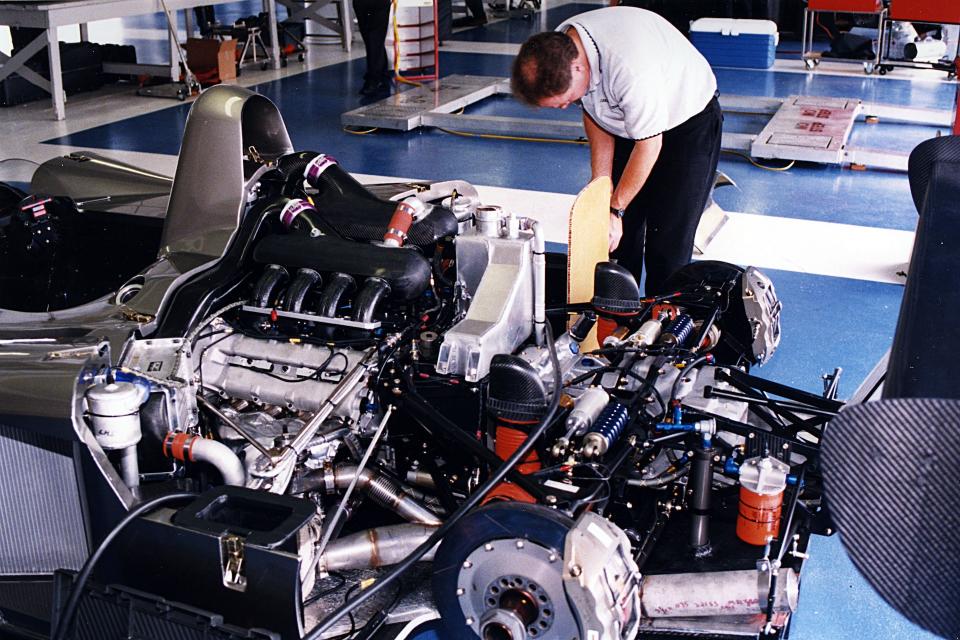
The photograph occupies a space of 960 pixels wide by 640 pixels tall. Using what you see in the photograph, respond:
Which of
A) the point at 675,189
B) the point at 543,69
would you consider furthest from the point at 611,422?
the point at 675,189

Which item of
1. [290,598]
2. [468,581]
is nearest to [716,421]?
[468,581]

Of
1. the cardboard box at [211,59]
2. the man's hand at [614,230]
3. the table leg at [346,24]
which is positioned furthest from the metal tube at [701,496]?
the table leg at [346,24]

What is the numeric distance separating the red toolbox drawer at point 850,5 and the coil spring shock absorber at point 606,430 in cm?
1075

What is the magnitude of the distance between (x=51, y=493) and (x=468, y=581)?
1.19 m

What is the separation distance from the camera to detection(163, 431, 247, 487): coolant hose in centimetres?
296

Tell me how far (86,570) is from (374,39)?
9.76m

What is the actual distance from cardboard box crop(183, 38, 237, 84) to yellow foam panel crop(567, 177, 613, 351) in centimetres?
920

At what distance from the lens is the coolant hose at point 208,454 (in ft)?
9.70

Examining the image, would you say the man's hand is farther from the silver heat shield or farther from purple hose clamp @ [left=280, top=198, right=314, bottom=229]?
purple hose clamp @ [left=280, top=198, right=314, bottom=229]

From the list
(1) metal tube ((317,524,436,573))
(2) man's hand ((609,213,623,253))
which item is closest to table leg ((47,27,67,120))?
(2) man's hand ((609,213,623,253))

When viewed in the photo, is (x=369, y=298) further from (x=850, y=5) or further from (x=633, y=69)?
(x=850, y=5)

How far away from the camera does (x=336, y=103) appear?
11.4m

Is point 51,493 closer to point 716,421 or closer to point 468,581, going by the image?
point 468,581

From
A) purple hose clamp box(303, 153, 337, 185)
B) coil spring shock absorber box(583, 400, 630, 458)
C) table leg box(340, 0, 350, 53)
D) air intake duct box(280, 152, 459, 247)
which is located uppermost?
table leg box(340, 0, 350, 53)
